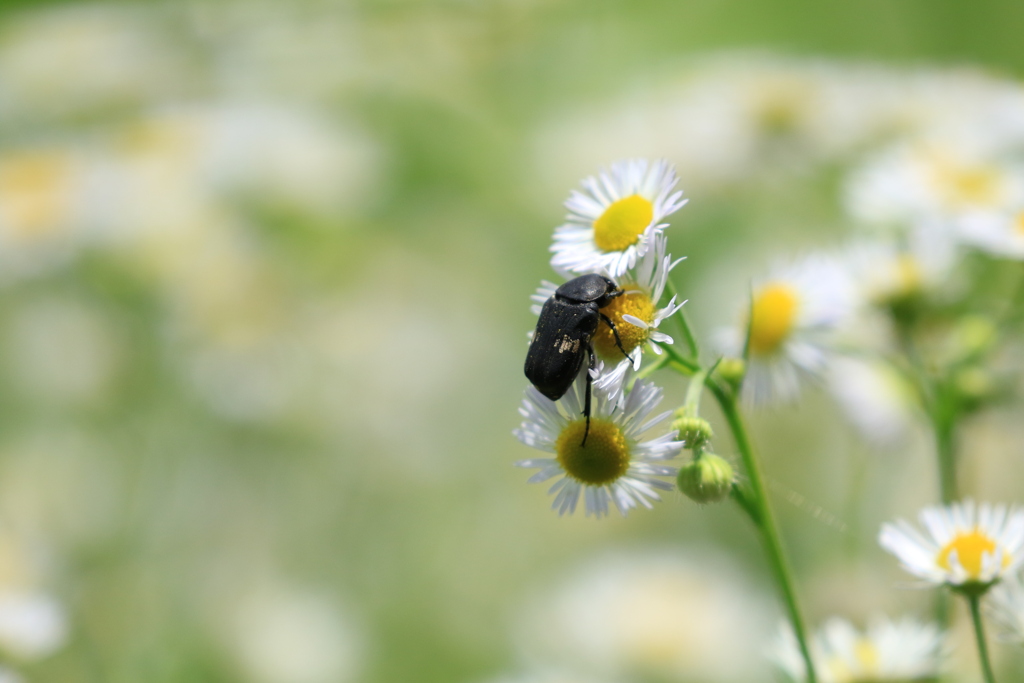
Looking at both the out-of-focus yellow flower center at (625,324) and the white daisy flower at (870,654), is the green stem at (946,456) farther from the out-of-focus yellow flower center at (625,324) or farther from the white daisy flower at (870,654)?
the out-of-focus yellow flower center at (625,324)

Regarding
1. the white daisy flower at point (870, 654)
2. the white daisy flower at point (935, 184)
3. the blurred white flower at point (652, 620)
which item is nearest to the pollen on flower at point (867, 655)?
the white daisy flower at point (870, 654)

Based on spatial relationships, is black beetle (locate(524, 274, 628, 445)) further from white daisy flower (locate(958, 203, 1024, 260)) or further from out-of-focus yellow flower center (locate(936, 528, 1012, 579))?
white daisy flower (locate(958, 203, 1024, 260))

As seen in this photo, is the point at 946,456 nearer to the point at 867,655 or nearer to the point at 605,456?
the point at 867,655

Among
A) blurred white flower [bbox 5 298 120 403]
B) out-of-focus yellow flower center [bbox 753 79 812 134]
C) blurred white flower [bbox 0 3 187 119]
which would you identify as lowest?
blurred white flower [bbox 5 298 120 403]

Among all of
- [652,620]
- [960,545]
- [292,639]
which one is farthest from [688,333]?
[292,639]

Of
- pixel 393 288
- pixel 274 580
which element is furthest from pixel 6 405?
pixel 393 288

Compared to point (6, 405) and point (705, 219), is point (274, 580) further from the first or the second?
point (705, 219)

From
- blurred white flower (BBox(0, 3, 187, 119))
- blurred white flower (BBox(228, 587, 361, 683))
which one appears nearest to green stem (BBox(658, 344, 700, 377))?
blurred white flower (BBox(228, 587, 361, 683))
